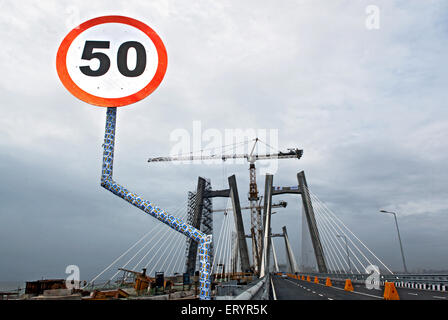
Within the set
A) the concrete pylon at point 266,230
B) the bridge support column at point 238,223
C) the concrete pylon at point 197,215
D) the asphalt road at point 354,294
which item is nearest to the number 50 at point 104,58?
the asphalt road at point 354,294

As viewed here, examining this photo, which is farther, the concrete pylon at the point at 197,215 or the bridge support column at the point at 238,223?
the concrete pylon at the point at 197,215

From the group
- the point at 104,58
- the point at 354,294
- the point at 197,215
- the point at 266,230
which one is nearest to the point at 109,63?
the point at 104,58

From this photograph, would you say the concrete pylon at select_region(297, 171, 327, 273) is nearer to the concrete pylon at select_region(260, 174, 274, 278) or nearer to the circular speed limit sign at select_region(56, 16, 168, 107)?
the concrete pylon at select_region(260, 174, 274, 278)

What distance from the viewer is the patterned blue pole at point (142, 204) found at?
43.7ft

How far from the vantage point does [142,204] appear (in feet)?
45.1

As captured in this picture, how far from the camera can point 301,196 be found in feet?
140

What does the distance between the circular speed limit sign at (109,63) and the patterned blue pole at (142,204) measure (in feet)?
5.72

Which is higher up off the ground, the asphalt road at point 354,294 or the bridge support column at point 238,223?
the bridge support column at point 238,223

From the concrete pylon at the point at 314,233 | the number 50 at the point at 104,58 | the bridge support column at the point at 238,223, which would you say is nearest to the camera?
the number 50 at the point at 104,58

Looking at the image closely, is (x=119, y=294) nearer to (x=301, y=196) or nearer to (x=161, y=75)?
(x=161, y=75)

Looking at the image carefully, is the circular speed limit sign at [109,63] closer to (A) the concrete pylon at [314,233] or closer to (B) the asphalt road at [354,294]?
(B) the asphalt road at [354,294]

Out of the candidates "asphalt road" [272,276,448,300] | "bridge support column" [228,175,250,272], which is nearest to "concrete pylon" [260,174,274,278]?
"bridge support column" [228,175,250,272]

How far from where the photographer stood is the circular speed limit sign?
11.8m
